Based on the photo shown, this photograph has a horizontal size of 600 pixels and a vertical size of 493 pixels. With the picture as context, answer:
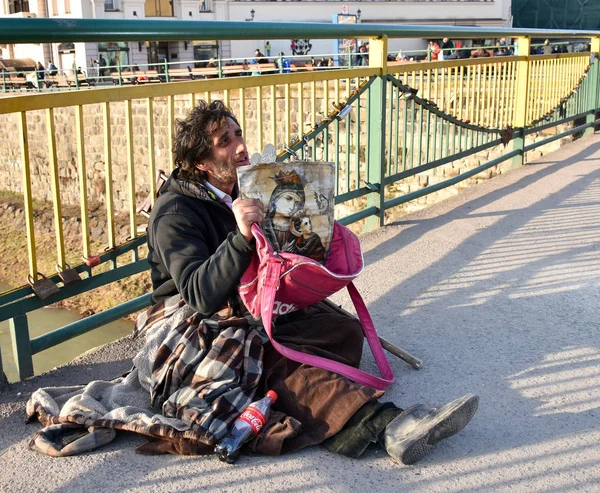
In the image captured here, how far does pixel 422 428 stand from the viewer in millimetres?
2385

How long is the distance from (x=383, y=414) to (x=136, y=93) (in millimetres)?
1761

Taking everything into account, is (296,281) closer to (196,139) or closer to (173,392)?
(173,392)

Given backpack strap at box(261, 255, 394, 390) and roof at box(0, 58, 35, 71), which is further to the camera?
roof at box(0, 58, 35, 71)

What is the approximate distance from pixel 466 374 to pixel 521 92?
549 cm

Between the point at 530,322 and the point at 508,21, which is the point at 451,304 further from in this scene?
the point at 508,21

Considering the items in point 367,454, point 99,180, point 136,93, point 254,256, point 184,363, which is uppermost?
point 136,93

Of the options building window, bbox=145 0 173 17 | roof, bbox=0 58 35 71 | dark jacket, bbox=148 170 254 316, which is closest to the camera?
dark jacket, bbox=148 170 254 316

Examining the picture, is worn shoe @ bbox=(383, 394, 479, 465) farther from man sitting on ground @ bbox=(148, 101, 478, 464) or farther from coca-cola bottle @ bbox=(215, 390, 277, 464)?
coca-cola bottle @ bbox=(215, 390, 277, 464)

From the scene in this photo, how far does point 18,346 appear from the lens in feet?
10.2

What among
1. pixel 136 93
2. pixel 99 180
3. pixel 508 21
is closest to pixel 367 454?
pixel 136 93

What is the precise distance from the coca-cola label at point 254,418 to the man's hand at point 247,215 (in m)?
0.54

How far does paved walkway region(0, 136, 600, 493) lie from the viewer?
7.72 ft

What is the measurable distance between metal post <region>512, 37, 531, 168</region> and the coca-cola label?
6208mm

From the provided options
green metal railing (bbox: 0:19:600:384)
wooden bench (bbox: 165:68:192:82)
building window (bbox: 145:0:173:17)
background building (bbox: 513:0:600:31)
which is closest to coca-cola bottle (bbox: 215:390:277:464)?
green metal railing (bbox: 0:19:600:384)
